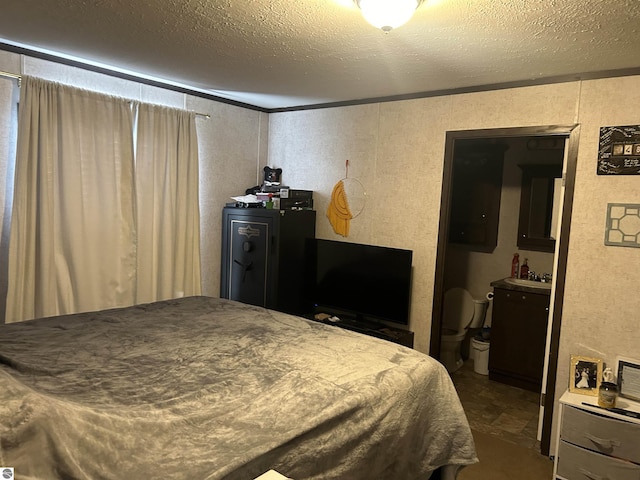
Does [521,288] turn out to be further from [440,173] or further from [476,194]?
[440,173]

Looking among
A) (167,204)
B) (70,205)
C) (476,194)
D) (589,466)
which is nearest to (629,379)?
(589,466)

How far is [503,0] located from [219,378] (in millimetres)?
1925

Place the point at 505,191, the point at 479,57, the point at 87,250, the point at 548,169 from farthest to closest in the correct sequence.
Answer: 1. the point at 505,191
2. the point at 548,169
3. the point at 87,250
4. the point at 479,57

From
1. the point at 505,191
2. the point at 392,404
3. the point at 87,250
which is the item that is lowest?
the point at 392,404

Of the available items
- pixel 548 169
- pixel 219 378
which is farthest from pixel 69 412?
pixel 548 169

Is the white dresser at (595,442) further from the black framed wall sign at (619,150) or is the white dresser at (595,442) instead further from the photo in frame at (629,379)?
the black framed wall sign at (619,150)

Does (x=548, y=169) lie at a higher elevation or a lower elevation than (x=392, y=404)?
higher

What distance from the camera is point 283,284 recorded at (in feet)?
13.0

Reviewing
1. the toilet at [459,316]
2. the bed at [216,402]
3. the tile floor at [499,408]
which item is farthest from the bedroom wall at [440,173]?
the bed at [216,402]

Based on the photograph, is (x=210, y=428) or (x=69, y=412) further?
(x=210, y=428)

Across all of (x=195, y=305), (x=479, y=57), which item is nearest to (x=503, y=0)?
(x=479, y=57)

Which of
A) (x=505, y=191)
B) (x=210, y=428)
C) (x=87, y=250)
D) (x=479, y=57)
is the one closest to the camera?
(x=210, y=428)

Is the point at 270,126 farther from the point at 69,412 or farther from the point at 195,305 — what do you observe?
the point at 69,412


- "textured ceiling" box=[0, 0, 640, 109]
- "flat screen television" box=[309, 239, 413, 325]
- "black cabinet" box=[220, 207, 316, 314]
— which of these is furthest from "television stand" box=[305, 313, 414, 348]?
"textured ceiling" box=[0, 0, 640, 109]
